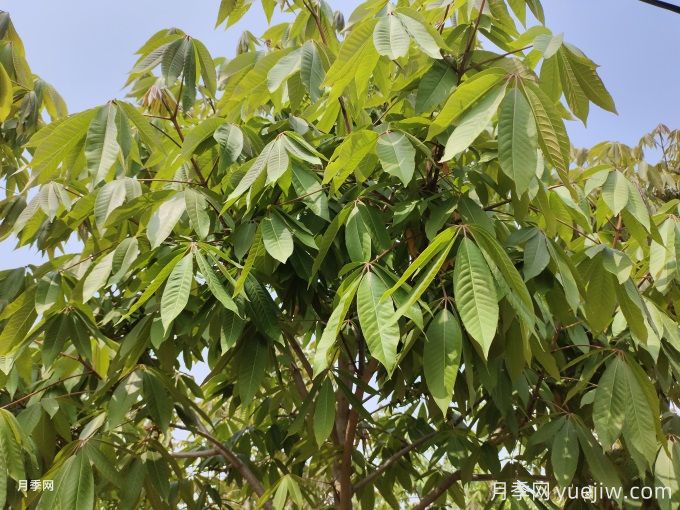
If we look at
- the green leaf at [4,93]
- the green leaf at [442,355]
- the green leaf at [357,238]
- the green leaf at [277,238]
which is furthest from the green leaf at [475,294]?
the green leaf at [4,93]

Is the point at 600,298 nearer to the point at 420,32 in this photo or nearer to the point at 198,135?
the point at 420,32

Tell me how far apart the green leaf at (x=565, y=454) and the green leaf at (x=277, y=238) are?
0.78m

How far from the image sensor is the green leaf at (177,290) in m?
1.25

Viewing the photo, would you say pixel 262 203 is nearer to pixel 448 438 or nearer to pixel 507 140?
pixel 507 140

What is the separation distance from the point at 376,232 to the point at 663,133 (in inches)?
164

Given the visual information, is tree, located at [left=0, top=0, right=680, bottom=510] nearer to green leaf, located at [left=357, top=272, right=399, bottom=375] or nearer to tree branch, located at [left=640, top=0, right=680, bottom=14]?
green leaf, located at [left=357, top=272, right=399, bottom=375]

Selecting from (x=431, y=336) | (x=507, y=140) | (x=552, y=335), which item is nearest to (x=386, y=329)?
(x=431, y=336)

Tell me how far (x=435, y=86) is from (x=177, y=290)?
2.06 ft

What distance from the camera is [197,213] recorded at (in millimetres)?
1448

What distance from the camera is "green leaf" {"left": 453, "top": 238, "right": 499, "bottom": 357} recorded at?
1.03 m

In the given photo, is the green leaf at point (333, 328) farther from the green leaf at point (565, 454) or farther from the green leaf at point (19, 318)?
the green leaf at point (19, 318)

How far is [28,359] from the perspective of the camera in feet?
5.81

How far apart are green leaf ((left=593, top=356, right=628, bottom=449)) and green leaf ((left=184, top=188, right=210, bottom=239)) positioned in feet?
2.98

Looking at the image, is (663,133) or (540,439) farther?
(663,133)
